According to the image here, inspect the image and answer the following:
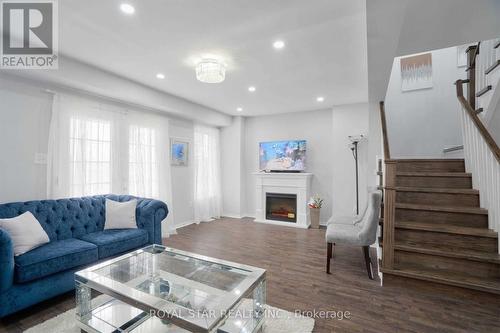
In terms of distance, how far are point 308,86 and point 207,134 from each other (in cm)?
291

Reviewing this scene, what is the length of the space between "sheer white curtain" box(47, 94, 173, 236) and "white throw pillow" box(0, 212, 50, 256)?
78 cm

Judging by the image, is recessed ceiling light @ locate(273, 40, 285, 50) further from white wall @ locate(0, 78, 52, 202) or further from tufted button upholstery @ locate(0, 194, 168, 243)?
white wall @ locate(0, 78, 52, 202)

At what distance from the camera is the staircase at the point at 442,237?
89.7 inches

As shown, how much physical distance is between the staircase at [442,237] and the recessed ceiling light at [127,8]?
2872 millimetres

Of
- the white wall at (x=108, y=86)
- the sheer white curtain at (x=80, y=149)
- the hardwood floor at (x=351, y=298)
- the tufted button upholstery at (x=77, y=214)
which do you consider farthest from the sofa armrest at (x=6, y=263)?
the white wall at (x=108, y=86)

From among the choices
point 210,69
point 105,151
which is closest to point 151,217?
point 105,151

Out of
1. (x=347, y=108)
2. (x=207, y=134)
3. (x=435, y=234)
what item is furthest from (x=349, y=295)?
(x=207, y=134)

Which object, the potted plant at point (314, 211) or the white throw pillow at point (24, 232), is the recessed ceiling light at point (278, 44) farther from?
the potted plant at point (314, 211)

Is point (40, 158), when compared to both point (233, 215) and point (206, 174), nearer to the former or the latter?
point (206, 174)

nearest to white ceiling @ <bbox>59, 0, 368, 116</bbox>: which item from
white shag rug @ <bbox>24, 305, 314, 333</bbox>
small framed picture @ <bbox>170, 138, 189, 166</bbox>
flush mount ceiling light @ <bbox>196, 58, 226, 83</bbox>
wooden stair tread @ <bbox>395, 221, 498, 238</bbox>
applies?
flush mount ceiling light @ <bbox>196, 58, 226, 83</bbox>

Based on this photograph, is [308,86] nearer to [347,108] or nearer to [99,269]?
[347,108]

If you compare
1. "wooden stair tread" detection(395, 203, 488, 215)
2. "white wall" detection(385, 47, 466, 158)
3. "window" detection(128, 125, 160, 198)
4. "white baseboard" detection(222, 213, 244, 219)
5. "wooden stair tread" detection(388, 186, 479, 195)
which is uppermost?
"white wall" detection(385, 47, 466, 158)

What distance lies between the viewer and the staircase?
2279 millimetres

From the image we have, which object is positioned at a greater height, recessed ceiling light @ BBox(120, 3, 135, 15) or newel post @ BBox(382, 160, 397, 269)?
recessed ceiling light @ BBox(120, 3, 135, 15)
